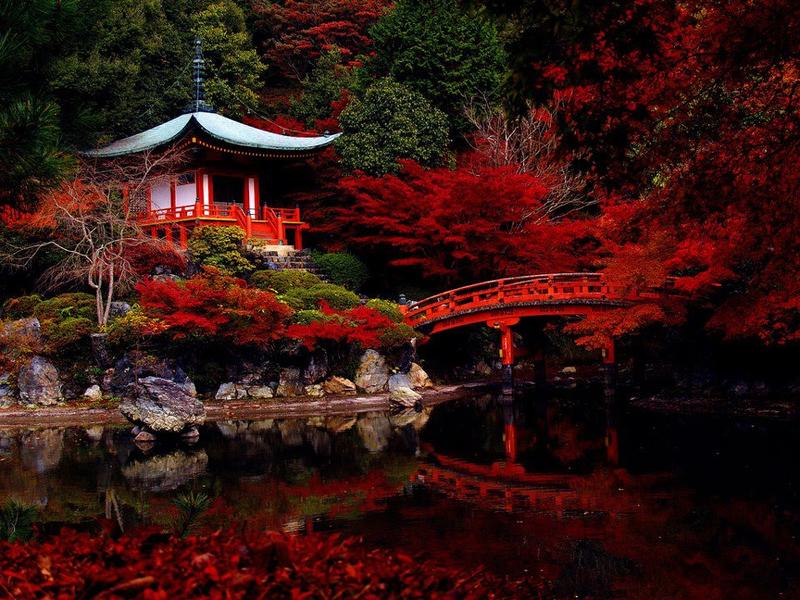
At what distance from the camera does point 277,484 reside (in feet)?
45.1

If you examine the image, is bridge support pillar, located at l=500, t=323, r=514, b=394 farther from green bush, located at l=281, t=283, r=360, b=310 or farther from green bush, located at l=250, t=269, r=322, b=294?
green bush, located at l=250, t=269, r=322, b=294

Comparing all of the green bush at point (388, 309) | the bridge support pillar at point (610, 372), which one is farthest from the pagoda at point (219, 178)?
the bridge support pillar at point (610, 372)

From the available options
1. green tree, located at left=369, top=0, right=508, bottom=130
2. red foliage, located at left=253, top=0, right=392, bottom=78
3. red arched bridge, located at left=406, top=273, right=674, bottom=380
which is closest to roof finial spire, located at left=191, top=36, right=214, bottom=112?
green tree, located at left=369, top=0, right=508, bottom=130

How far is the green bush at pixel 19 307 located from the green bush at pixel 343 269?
8.93m

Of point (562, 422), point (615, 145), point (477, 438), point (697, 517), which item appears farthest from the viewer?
point (562, 422)

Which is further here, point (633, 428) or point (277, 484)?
point (633, 428)

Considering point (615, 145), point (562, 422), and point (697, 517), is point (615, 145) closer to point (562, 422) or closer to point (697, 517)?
point (697, 517)

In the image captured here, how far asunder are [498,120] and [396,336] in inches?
406

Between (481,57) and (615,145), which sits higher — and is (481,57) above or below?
above

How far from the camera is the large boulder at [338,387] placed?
23.0 meters

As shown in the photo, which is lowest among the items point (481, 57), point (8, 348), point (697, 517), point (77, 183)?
point (697, 517)

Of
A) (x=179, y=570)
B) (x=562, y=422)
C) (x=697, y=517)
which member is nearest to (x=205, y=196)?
(x=562, y=422)

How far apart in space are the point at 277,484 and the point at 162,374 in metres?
8.42

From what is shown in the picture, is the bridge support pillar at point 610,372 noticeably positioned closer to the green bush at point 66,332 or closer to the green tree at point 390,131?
the green tree at point 390,131
